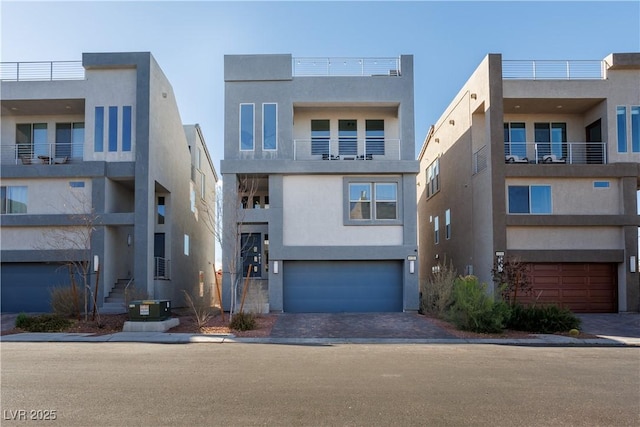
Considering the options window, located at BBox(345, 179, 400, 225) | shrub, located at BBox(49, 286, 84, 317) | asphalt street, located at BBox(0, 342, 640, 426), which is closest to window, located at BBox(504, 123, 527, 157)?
window, located at BBox(345, 179, 400, 225)

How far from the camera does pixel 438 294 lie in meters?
21.1

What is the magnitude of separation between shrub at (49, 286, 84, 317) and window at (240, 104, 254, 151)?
360 inches

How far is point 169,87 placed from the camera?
86.6 ft

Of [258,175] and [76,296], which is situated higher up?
[258,175]

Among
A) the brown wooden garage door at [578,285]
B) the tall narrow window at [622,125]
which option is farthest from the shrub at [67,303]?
the tall narrow window at [622,125]

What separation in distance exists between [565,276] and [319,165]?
1184 cm

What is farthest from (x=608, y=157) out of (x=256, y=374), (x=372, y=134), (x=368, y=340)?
(x=256, y=374)

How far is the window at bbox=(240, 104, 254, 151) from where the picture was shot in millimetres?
23438

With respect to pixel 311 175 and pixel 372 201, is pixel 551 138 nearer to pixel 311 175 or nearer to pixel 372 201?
pixel 372 201

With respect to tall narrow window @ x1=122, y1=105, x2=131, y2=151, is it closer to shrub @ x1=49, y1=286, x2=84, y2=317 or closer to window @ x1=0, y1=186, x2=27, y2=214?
window @ x1=0, y1=186, x2=27, y2=214

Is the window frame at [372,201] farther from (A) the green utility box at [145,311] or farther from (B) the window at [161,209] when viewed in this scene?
(B) the window at [161,209]

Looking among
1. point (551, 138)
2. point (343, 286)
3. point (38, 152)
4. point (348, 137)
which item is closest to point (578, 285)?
point (551, 138)

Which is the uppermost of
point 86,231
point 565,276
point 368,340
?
point 86,231

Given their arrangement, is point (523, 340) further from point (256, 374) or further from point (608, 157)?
point (608, 157)
